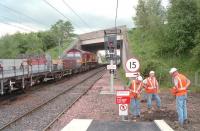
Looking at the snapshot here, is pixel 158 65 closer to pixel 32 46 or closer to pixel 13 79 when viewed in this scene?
pixel 13 79

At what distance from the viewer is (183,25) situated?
120 feet

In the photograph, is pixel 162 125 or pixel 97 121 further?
pixel 97 121

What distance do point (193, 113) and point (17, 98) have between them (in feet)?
35.8

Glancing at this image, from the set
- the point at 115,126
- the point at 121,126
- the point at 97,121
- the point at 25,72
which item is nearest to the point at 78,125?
the point at 97,121

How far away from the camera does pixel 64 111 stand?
55.6ft

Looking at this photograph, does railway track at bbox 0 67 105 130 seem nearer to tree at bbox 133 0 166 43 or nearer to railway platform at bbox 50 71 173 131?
railway platform at bbox 50 71 173 131

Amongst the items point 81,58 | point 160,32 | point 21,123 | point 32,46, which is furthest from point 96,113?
point 32,46

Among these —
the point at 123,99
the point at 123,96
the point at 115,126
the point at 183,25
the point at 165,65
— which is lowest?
the point at 115,126

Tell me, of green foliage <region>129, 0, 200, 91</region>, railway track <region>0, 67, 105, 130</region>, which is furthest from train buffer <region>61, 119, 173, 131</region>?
green foliage <region>129, 0, 200, 91</region>

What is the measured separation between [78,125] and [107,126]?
1028mm

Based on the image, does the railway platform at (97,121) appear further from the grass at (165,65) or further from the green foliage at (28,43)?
the green foliage at (28,43)

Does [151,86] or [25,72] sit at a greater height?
[25,72]

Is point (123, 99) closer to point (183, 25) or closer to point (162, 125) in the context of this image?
point (162, 125)

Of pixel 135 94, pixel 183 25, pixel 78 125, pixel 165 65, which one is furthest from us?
pixel 183 25
